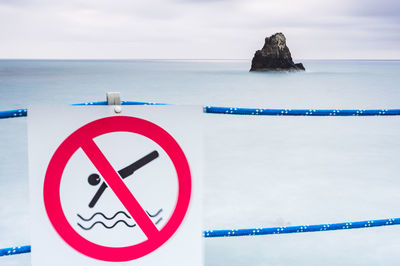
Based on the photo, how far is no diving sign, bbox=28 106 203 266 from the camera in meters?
0.83

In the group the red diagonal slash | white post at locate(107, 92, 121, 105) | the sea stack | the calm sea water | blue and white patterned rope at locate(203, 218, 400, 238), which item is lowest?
the calm sea water

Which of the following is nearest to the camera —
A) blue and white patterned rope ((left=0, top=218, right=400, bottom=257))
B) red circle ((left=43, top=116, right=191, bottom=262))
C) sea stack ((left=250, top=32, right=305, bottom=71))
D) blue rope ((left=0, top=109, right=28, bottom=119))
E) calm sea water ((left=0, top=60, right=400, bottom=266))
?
red circle ((left=43, top=116, right=191, bottom=262))

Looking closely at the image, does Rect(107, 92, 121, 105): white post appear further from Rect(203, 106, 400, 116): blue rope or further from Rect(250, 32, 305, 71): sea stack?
Rect(250, 32, 305, 71): sea stack

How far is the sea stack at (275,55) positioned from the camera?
42.0 meters

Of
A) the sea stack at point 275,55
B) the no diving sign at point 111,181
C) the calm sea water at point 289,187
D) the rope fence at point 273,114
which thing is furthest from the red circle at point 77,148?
the sea stack at point 275,55

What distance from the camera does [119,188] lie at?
2.78ft

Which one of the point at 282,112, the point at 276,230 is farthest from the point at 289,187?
the point at 282,112

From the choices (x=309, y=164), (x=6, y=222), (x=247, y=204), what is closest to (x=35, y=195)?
(x=6, y=222)

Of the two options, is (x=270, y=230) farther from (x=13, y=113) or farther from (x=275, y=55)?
(x=275, y=55)

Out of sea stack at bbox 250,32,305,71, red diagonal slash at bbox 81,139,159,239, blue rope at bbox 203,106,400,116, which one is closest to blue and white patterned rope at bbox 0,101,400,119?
blue rope at bbox 203,106,400,116

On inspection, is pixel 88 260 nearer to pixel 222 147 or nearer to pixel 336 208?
pixel 336 208

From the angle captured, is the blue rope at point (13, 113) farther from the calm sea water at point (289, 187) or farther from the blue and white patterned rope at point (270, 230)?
the calm sea water at point (289, 187)

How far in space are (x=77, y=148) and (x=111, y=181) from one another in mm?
90

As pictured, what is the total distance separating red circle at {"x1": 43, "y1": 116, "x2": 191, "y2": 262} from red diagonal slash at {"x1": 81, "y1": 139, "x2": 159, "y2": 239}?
0.05ft
